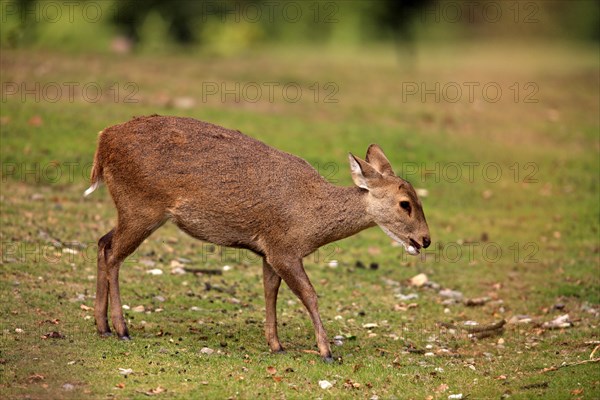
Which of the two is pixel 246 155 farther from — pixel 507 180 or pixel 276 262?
pixel 507 180

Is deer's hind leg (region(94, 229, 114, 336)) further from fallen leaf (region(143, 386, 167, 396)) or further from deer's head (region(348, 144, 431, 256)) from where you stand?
deer's head (region(348, 144, 431, 256))

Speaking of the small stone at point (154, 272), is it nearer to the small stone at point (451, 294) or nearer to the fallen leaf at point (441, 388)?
the small stone at point (451, 294)

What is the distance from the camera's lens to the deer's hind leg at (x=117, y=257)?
34.2 feet

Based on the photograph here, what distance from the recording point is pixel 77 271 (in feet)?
42.0

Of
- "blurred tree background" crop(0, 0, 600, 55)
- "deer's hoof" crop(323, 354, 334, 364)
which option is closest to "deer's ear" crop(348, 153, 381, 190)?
"deer's hoof" crop(323, 354, 334, 364)

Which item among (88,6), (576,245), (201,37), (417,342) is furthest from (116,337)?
(201,37)

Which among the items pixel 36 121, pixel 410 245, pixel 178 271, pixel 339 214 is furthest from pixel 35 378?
pixel 36 121

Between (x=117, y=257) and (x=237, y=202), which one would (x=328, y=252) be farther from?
(x=117, y=257)

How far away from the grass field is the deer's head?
1.33 meters

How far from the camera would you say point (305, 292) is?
10273 mm

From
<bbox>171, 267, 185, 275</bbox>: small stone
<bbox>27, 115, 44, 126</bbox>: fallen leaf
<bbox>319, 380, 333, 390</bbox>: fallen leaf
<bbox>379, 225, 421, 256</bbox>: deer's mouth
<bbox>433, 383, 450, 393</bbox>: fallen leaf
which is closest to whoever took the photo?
<bbox>319, 380, 333, 390</bbox>: fallen leaf

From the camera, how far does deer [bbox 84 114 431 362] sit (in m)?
10.4

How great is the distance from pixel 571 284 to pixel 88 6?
18486 mm

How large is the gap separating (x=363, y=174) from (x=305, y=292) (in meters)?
1.42
